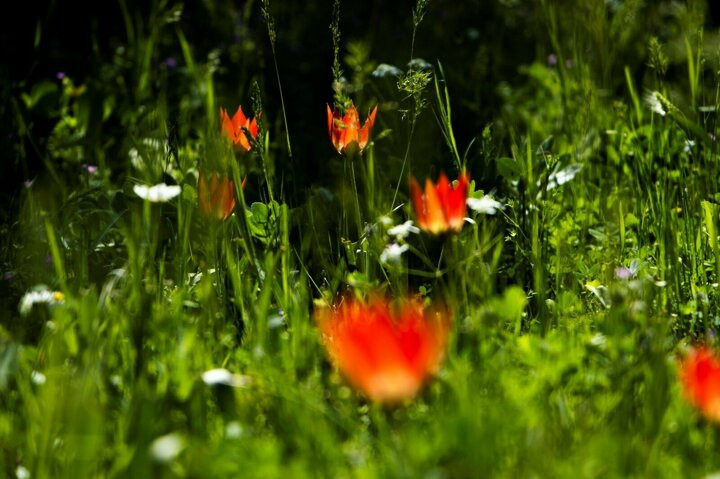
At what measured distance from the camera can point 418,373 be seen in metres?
1.19

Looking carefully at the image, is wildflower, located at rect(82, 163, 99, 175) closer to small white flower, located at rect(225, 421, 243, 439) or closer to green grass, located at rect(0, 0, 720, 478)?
green grass, located at rect(0, 0, 720, 478)

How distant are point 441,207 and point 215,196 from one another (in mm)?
469

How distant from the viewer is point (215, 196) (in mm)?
1855

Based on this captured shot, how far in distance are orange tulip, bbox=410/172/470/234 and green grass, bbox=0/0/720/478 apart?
3.8 inches

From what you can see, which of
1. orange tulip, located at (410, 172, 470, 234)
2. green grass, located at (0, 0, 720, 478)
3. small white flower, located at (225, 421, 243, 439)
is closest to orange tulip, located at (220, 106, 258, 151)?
green grass, located at (0, 0, 720, 478)

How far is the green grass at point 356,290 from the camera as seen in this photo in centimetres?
131

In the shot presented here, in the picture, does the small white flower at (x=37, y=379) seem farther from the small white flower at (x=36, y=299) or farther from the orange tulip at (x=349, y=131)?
the orange tulip at (x=349, y=131)

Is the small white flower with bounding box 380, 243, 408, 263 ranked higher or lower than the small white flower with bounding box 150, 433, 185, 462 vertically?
lower

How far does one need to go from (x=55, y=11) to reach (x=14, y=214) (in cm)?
165

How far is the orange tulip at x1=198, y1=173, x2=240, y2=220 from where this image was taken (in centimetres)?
184

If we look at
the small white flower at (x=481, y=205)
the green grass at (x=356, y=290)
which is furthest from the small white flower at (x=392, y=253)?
the small white flower at (x=481, y=205)

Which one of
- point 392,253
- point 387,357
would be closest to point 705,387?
point 387,357

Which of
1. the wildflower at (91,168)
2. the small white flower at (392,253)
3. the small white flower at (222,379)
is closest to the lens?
the small white flower at (222,379)

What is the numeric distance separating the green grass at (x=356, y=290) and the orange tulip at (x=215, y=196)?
4cm
